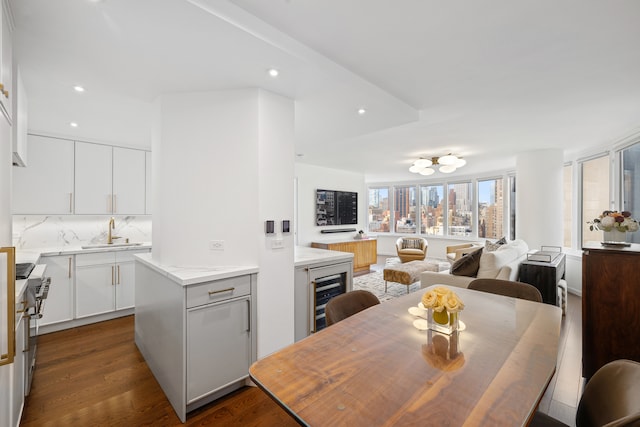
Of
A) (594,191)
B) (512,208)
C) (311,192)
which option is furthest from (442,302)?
(512,208)

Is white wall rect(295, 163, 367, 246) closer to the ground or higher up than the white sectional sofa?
higher up

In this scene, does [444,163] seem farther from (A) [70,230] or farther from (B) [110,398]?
(A) [70,230]

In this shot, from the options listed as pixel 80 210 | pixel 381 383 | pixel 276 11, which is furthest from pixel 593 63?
pixel 80 210

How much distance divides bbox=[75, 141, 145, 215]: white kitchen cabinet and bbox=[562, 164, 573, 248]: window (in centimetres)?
720

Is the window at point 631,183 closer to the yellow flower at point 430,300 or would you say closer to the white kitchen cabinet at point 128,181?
the yellow flower at point 430,300

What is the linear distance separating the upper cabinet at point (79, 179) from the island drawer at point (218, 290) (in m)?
2.96

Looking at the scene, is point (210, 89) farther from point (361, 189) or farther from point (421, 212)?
point (421, 212)

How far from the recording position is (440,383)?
1004 millimetres

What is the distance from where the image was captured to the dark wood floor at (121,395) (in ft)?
6.40

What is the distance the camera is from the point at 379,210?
32.0 feet

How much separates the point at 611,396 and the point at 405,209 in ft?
27.7

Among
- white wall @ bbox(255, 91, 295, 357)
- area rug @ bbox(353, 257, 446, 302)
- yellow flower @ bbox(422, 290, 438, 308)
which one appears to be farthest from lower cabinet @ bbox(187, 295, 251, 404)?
area rug @ bbox(353, 257, 446, 302)

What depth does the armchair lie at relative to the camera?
268 inches

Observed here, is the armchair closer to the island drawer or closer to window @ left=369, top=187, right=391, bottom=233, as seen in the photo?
window @ left=369, top=187, right=391, bottom=233
